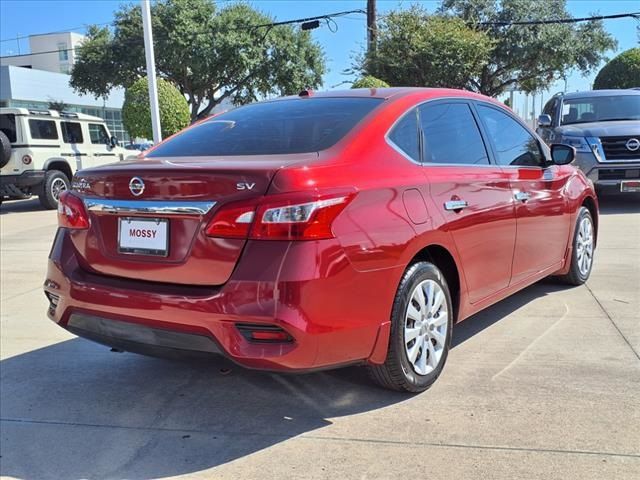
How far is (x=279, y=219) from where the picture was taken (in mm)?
2643

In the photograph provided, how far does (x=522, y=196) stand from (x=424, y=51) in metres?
19.1

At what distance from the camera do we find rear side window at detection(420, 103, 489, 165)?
357 cm

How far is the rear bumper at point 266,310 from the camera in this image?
8.63 feet

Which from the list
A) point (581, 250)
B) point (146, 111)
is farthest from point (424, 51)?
point (581, 250)

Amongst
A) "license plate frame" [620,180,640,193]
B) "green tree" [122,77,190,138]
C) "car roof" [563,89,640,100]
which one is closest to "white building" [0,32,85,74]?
"green tree" [122,77,190,138]

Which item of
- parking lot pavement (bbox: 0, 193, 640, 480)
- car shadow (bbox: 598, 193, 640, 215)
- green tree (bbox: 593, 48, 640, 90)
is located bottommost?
car shadow (bbox: 598, 193, 640, 215)

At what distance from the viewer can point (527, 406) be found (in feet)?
10.6

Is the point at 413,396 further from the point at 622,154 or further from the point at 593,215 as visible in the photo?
the point at 622,154

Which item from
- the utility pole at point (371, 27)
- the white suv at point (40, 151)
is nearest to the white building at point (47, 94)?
the utility pole at point (371, 27)

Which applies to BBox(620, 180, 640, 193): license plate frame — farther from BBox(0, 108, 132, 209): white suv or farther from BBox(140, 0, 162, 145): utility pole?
BBox(0, 108, 132, 209): white suv

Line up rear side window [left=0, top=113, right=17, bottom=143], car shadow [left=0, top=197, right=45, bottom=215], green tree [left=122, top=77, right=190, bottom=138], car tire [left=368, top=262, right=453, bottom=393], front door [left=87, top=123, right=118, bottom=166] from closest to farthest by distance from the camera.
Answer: car tire [left=368, top=262, right=453, bottom=393] < rear side window [left=0, top=113, right=17, bottom=143] < car shadow [left=0, top=197, right=45, bottom=215] < front door [left=87, top=123, right=118, bottom=166] < green tree [left=122, top=77, right=190, bottom=138]

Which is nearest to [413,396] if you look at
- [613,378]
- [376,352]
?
[376,352]

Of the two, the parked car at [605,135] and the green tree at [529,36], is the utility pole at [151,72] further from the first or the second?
the green tree at [529,36]

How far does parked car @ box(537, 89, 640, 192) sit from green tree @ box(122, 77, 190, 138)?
1132cm
